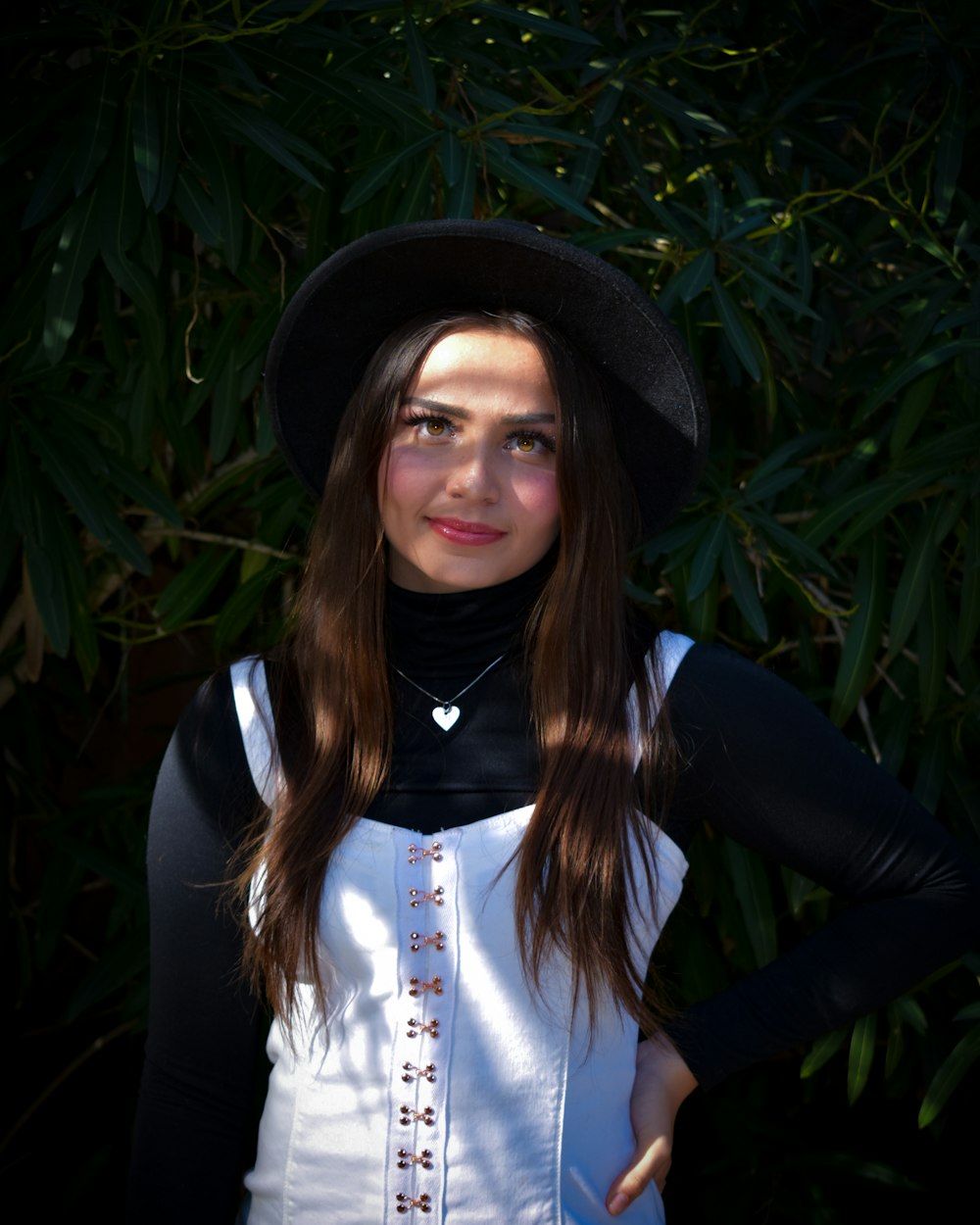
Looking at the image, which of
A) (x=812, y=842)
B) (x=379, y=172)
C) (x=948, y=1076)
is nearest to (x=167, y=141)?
(x=379, y=172)

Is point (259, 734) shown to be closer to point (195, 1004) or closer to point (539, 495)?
point (195, 1004)

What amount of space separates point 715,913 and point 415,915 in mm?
1041

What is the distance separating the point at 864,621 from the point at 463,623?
0.80 metres

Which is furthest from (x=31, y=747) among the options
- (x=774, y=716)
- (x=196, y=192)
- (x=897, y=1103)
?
(x=897, y=1103)

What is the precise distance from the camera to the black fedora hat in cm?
136

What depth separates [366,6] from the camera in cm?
168

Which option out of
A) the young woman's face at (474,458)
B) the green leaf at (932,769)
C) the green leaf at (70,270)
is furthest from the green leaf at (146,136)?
the green leaf at (932,769)

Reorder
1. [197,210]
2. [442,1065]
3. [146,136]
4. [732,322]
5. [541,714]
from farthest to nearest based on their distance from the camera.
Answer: [732,322] → [197,210] → [146,136] → [541,714] → [442,1065]

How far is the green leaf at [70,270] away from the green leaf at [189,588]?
518 mm

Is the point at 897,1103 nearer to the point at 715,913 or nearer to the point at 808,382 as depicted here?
the point at 715,913

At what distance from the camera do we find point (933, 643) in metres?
1.94

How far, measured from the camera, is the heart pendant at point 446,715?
1.44 m

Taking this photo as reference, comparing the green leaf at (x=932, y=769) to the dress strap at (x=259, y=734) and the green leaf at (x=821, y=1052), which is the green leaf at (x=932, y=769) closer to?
the green leaf at (x=821, y=1052)

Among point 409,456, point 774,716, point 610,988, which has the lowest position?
point 610,988
